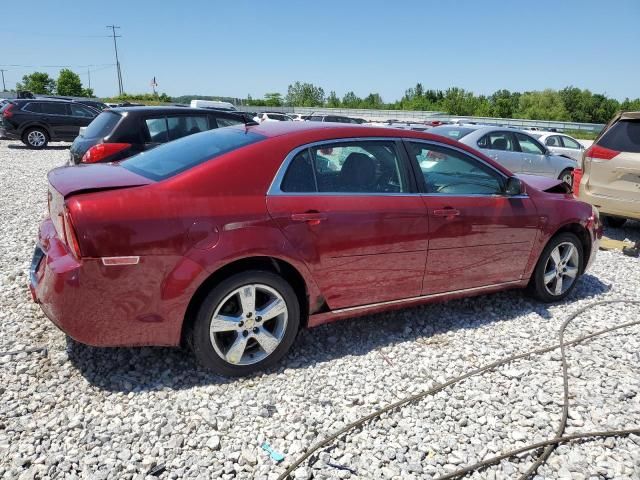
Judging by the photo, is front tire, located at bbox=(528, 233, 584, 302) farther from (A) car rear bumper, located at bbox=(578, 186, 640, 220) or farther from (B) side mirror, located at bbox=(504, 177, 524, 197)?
(A) car rear bumper, located at bbox=(578, 186, 640, 220)

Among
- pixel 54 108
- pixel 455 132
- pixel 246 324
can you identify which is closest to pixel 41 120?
pixel 54 108

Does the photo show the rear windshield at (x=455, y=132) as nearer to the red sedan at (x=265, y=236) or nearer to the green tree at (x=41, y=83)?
the red sedan at (x=265, y=236)

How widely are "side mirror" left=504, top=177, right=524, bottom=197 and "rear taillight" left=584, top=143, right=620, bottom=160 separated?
3621 mm

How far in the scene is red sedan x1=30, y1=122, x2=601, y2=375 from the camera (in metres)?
2.63

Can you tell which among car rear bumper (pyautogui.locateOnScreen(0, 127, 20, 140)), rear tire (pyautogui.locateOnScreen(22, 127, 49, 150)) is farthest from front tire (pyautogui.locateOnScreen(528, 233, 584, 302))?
car rear bumper (pyautogui.locateOnScreen(0, 127, 20, 140))

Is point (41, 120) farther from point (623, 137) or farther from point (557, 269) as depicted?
point (557, 269)

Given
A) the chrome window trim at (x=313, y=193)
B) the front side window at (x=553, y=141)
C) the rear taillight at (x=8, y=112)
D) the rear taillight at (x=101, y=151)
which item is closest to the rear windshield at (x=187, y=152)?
the chrome window trim at (x=313, y=193)

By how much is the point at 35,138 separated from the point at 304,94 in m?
89.6

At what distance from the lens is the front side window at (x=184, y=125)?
8102mm

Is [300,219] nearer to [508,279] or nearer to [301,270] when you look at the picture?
[301,270]

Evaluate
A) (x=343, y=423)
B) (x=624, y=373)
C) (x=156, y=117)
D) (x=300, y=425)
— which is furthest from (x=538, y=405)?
(x=156, y=117)

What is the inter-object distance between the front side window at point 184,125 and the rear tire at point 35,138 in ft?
34.5

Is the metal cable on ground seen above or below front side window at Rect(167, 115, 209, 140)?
below

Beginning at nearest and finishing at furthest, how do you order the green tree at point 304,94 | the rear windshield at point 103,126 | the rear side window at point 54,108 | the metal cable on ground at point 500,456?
the metal cable on ground at point 500,456 → the rear windshield at point 103,126 → the rear side window at point 54,108 → the green tree at point 304,94
